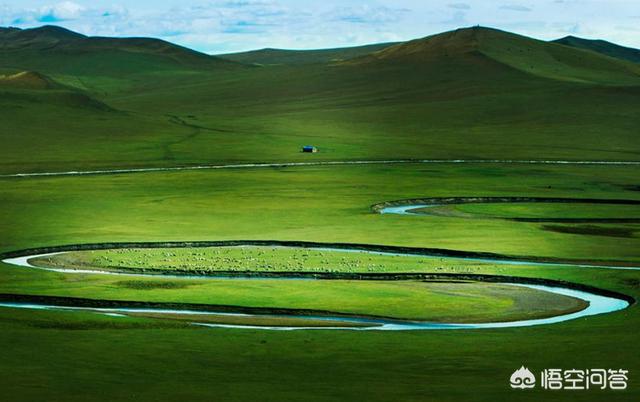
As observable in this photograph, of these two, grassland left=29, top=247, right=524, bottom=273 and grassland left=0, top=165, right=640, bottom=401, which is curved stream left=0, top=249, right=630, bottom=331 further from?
grassland left=29, top=247, right=524, bottom=273

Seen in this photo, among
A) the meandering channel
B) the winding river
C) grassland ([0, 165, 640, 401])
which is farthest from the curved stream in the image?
the meandering channel

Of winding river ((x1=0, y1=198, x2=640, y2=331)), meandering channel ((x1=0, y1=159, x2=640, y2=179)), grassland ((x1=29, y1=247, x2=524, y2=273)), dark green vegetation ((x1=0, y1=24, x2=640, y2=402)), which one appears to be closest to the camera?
dark green vegetation ((x1=0, y1=24, x2=640, y2=402))

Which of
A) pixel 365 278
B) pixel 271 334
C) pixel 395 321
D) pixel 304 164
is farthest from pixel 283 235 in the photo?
pixel 304 164

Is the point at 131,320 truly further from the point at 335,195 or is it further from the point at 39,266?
the point at 335,195

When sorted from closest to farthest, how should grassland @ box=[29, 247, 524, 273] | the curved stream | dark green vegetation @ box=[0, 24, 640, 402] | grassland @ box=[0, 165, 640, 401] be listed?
1. grassland @ box=[0, 165, 640, 401]
2. dark green vegetation @ box=[0, 24, 640, 402]
3. the curved stream
4. grassland @ box=[29, 247, 524, 273]

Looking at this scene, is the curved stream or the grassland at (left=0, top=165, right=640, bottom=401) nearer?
the grassland at (left=0, top=165, right=640, bottom=401)

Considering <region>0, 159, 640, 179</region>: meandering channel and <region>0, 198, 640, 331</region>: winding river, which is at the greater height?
<region>0, 198, 640, 331</region>: winding river

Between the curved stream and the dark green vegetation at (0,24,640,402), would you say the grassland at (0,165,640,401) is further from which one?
the curved stream

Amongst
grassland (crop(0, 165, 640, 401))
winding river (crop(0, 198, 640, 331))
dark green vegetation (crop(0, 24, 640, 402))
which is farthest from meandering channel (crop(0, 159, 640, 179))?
winding river (crop(0, 198, 640, 331))

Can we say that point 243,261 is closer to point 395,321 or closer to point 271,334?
point 395,321

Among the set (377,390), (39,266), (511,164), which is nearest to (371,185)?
(511,164)
